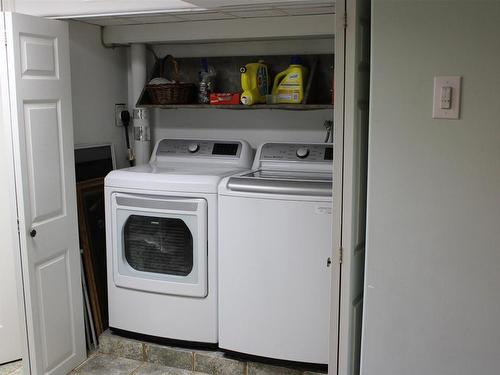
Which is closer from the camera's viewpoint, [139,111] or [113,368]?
[113,368]

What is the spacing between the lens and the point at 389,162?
1929 mm

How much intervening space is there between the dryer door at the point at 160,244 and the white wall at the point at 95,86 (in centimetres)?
52

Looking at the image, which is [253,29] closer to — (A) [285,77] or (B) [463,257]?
(A) [285,77]

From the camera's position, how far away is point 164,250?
10.2 ft

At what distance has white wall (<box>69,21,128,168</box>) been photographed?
326 cm

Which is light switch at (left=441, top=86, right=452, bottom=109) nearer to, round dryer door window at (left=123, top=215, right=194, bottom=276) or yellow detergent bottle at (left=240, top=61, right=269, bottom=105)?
yellow detergent bottle at (left=240, top=61, right=269, bottom=105)

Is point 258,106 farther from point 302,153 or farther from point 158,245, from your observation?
point 158,245

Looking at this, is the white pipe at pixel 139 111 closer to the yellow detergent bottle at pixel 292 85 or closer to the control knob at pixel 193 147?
the control knob at pixel 193 147

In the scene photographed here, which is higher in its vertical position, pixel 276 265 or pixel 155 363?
pixel 276 265

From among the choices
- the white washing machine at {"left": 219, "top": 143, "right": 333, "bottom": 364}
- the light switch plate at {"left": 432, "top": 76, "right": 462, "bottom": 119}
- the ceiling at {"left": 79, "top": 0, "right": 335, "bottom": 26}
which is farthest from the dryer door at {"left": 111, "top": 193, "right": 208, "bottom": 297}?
the light switch plate at {"left": 432, "top": 76, "right": 462, "bottom": 119}

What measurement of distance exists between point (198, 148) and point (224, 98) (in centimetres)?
38

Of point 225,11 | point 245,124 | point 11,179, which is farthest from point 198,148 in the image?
point 11,179

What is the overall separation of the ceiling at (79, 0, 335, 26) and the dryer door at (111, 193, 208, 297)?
36.9 inches

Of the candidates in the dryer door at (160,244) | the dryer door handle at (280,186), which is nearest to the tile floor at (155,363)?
the dryer door at (160,244)
